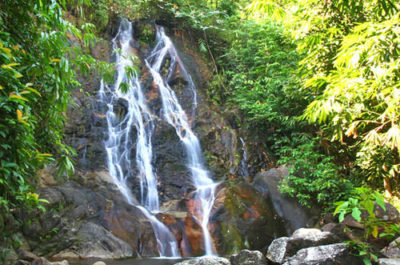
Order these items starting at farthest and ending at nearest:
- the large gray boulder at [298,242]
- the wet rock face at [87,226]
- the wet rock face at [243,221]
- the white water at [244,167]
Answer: the white water at [244,167], the wet rock face at [243,221], the wet rock face at [87,226], the large gray boulder at [298,242]

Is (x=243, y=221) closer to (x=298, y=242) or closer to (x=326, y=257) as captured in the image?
(x=298, y=242)

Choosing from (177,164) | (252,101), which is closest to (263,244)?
(177,164)

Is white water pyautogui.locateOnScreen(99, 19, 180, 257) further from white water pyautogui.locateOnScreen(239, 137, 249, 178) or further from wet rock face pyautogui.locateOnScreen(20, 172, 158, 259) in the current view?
white water pyautogui.locateOnScreen(239, 137, 249, 178)

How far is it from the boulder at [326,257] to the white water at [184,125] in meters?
3.46

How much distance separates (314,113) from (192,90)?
319 inches

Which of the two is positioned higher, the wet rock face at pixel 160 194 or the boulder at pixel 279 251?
the wet rock face at pixel 160 194

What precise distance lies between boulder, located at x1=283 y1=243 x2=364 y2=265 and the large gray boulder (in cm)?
57

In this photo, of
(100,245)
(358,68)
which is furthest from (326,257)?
(100,245)

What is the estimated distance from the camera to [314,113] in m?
Result: 4.92

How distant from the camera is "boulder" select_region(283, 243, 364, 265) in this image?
3.71 m

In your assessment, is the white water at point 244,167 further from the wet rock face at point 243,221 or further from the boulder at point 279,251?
the boulder at point 279,251

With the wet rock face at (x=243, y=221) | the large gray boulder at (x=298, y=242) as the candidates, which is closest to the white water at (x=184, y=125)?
the wet rock face at (x=243, y=221)

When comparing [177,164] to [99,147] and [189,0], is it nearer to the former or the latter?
[99,147]

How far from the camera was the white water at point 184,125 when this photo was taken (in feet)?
27.3
